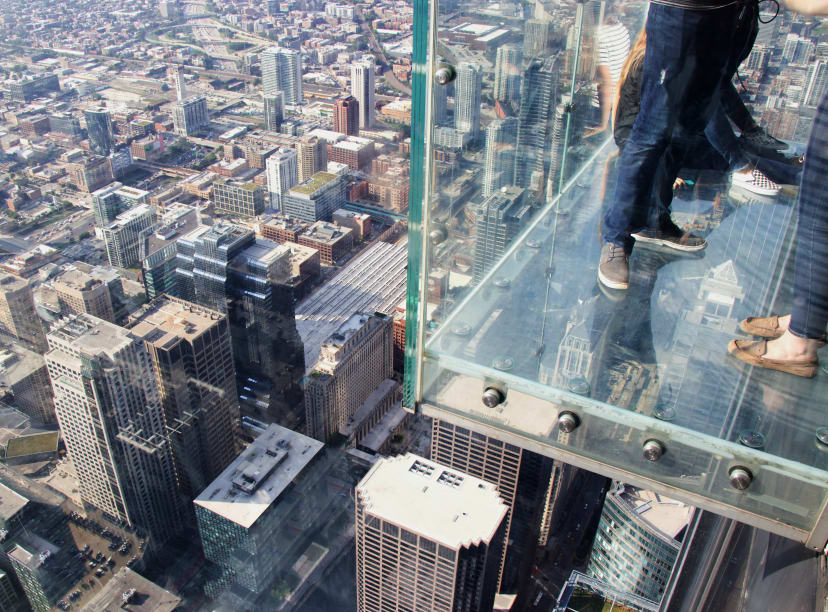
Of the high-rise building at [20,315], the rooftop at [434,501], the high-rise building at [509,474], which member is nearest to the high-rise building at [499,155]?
the rooftop at [434,501]

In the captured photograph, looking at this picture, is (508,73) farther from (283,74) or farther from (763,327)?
(283,74)

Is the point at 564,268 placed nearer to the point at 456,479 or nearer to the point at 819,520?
the point at 819,520

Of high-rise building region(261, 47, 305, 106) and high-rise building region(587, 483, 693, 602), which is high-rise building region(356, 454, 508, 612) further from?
high-rise building region(261, 47, 305, 106)

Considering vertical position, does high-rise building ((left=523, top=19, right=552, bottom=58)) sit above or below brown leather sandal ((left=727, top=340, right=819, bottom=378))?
above

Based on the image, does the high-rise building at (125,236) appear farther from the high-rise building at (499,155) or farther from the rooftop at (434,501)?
the high-rise building at (499,155)

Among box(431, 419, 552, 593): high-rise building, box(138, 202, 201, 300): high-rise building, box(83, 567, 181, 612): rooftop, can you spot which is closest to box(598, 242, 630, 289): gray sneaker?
box(431, 419, 552, 593): high-rise building

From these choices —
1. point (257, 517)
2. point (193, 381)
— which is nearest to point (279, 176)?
point (193, 381)
